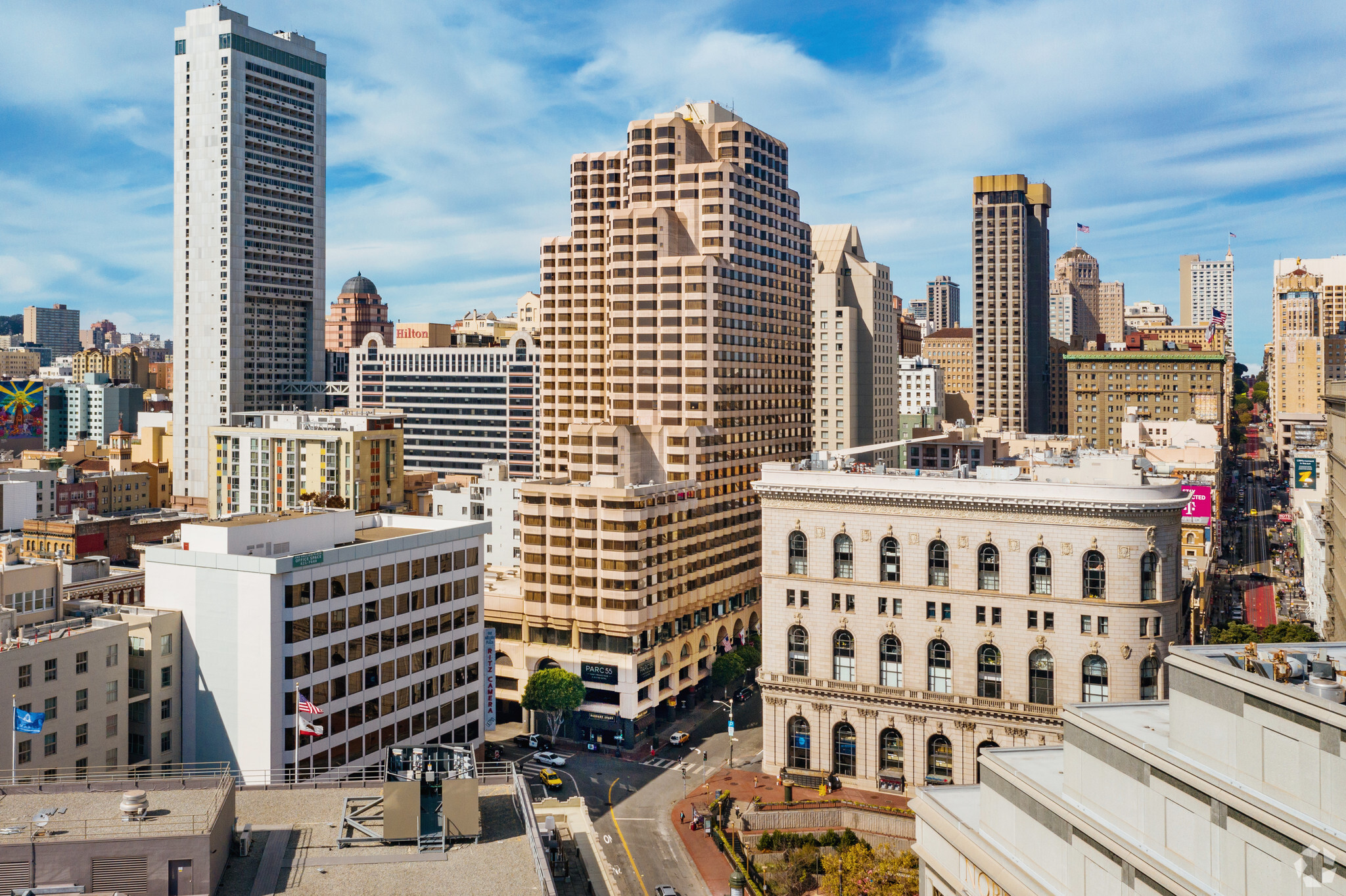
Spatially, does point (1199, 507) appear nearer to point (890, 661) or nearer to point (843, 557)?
point (890, 661)

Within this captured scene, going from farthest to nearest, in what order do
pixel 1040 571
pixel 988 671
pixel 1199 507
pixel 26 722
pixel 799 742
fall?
pixel 1199 507 → pixel 799 742 → pixel 988 671 → pixel 1040 571 → pixel 26 722

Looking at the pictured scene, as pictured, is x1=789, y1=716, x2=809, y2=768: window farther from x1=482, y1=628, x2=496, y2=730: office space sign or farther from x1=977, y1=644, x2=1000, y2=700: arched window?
x1=482, y1=628, x2=496, y2=730: office space sign

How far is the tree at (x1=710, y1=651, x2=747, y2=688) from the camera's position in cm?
15038

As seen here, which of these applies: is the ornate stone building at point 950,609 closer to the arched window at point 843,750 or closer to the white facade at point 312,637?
the arched window at point 843,750

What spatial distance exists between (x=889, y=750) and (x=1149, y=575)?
2882 centimetres

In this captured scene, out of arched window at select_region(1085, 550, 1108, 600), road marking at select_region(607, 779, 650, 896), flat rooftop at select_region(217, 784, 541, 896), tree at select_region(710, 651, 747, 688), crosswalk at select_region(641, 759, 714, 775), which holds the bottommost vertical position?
road marking at select_region(607, 779, 650, 896)

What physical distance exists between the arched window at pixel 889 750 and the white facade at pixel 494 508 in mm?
84895

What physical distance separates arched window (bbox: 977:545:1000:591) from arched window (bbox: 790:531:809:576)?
1670 centimetres

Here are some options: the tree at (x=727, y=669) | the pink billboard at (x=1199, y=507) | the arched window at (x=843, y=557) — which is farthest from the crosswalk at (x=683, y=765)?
the pink billboard at (x=1199, y=507)

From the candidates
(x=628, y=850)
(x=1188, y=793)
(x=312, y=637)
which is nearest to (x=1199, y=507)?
(x=628, y=850)

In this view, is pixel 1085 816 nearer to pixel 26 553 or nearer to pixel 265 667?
pixel 265 667

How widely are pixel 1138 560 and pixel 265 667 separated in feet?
237

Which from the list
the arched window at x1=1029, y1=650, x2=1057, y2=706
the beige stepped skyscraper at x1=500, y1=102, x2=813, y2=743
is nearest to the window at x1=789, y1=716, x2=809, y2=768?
the arched window at x1=1029, y1=650, x2=1057, y2=706

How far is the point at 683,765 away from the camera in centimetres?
12544
